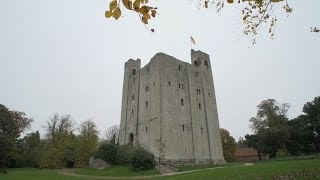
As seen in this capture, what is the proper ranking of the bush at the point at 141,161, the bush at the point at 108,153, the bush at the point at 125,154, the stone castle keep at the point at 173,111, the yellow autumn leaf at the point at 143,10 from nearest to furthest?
the yellow autumn leaf at the point at 143,10
the bush at the point at 141,161
the bush at the point at 125,154
the stone castle keep at the point at 173,111
the bush at the point at 108,153

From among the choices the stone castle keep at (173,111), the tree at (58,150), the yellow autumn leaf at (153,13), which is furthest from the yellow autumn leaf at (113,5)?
the tree at (58,150)

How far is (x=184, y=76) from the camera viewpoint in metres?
37.4

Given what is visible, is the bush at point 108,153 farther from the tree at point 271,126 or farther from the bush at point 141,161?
the tree at point 271,126

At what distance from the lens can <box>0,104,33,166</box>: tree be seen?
39656mm

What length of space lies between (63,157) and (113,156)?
539 inches

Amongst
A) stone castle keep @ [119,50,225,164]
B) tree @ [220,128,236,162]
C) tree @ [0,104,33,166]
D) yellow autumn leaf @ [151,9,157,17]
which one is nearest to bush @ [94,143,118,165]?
stone castle keep @ [119,50,225,164]

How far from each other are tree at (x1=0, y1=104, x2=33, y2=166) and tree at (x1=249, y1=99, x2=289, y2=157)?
129 ft

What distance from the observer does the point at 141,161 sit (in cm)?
2758

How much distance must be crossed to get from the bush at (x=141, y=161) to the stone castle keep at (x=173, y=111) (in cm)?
192

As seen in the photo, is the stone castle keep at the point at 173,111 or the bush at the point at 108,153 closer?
the stone castle keep at the point at 173,111

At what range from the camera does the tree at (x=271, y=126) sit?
42631 millimetres

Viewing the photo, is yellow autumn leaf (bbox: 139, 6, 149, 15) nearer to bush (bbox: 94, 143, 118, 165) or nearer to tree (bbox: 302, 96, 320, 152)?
bush (bbox: 94, 143, 118, 165)

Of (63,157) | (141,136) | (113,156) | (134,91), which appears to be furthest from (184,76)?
(63,157)

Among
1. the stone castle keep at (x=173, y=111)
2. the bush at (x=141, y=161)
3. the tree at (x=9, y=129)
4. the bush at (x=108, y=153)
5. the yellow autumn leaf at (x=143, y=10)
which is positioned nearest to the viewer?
the yellow autumn leaf at (x=143, y=10)
